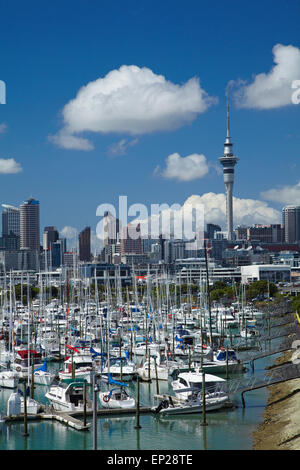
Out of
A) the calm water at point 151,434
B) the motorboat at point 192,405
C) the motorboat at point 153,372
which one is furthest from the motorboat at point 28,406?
the motorboat at point 153,372

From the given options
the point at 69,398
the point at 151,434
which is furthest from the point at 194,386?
the point at 69,398

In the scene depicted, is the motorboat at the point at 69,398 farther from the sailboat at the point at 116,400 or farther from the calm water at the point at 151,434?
the calm water at the point at 151,434

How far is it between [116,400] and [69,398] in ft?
6.72

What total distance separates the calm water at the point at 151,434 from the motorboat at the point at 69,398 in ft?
4.09

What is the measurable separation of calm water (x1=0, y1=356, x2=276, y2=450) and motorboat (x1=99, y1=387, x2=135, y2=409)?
819mm

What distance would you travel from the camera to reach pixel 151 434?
2516cm

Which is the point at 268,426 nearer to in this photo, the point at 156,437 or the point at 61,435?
the point at 156,437

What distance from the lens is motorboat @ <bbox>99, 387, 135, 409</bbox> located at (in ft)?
92.3

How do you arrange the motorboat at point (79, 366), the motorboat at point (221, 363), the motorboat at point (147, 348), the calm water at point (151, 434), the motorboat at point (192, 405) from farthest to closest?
the motorboat at point (147, 348) < the motorboat at point (221, 363) < the motorboat at point (79, 366) < the motorboat at point (192, 405) < the calm water at point (151, 434)

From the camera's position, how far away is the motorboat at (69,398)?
1093 inches
